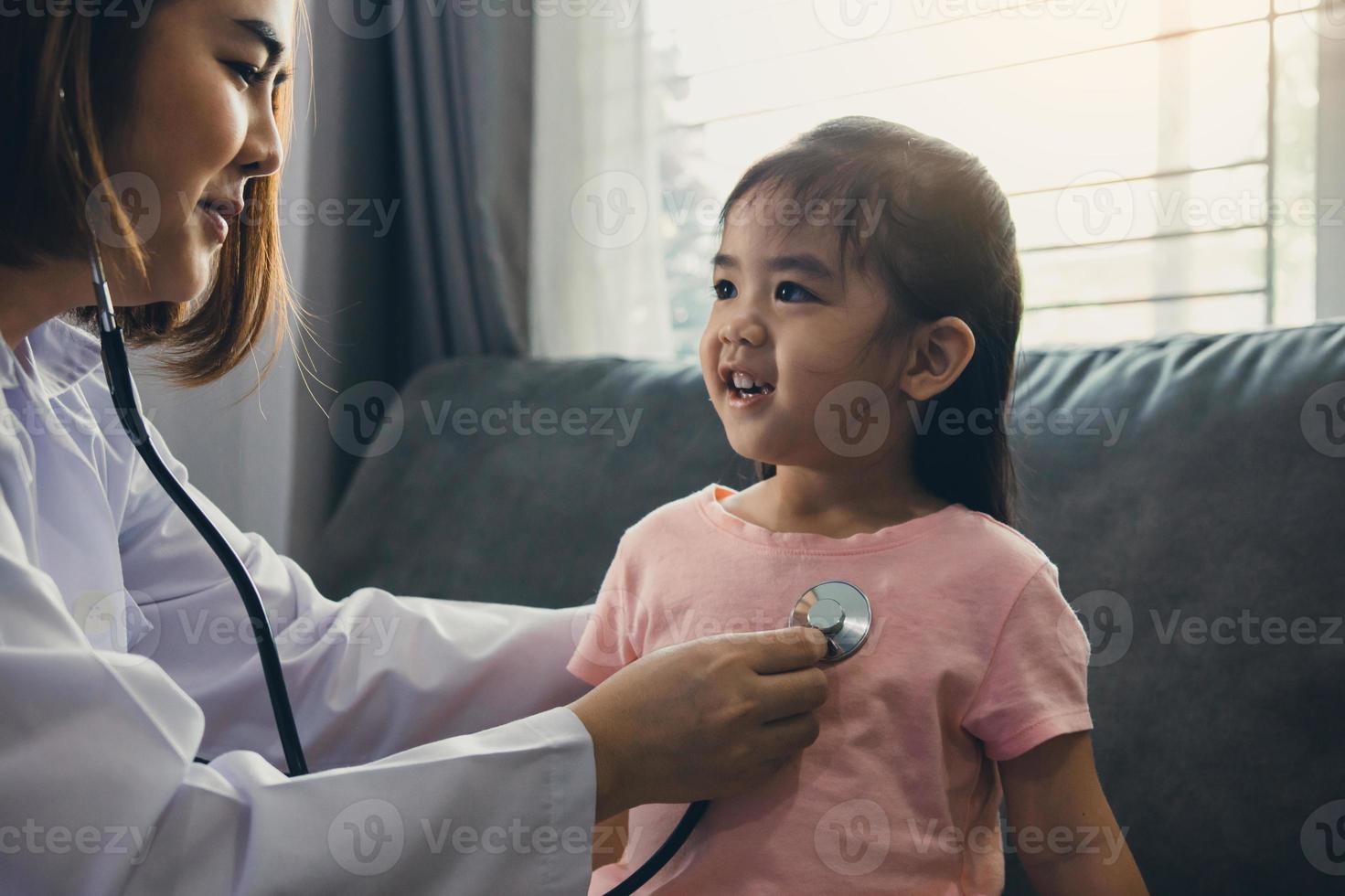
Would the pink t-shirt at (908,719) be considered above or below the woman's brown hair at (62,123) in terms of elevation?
below

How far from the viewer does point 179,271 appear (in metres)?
1.00

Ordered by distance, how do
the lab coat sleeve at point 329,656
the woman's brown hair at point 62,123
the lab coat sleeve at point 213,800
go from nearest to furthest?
the lab coat sleeve at point 213,800 → the woman's brown hair at point 62,123 → the lab coat sleeve at point 329,656

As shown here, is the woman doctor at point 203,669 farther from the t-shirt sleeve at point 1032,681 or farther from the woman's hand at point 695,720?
the t-shirt sleeve at point 1032,681

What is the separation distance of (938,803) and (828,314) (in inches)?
16.2

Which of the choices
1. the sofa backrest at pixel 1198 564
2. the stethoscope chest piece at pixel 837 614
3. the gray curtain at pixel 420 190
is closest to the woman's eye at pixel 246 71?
the stethoscope chest piece at pixel 837 614

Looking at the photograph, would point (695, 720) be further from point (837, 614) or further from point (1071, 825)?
point (1071, 825)

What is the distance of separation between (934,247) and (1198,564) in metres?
0.50

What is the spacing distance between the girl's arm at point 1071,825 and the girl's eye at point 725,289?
47 cm

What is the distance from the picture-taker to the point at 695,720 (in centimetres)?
84

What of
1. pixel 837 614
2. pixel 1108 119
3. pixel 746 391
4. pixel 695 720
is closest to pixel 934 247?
pixel 746 391

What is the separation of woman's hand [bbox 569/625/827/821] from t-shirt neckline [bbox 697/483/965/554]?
13 centimetres

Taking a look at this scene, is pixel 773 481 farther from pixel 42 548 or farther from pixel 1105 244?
pixel 1105 244

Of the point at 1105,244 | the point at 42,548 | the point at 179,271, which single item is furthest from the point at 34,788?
the point at 1105,244

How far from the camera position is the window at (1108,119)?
1.69 metres
